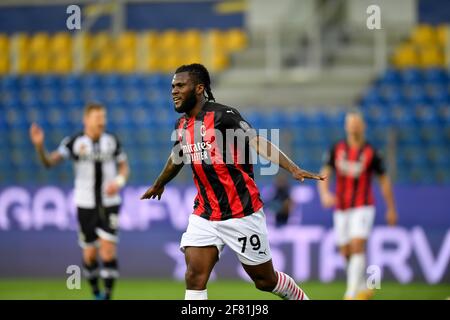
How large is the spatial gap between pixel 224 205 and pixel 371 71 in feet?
44.0

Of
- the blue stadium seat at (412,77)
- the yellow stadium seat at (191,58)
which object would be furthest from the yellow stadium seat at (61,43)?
the blue stadium seat at (412,77)

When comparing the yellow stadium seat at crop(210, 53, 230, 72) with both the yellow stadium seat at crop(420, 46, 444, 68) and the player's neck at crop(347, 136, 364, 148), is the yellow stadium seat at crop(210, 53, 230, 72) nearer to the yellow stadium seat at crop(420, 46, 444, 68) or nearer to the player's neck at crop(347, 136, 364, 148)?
the yellow stadium seat at crop(420, 46, 444, 68)

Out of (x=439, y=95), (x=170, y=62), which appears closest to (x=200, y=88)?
(x=439, y=95)

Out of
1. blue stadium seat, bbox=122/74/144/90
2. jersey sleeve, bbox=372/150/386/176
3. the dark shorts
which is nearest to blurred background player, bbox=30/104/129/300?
the dark shorts

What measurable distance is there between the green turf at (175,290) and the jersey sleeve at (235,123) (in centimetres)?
469

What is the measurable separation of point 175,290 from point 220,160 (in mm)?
6183

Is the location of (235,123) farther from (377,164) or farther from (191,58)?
(191,58)

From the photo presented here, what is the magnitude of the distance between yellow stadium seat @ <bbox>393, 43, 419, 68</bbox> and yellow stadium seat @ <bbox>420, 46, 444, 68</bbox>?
155 mm

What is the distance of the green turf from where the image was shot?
40.4 ft

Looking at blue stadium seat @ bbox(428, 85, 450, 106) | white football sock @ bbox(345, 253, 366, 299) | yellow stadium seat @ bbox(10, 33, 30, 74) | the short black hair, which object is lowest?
white football sock @ bbox(345, 253, 366, 299)
